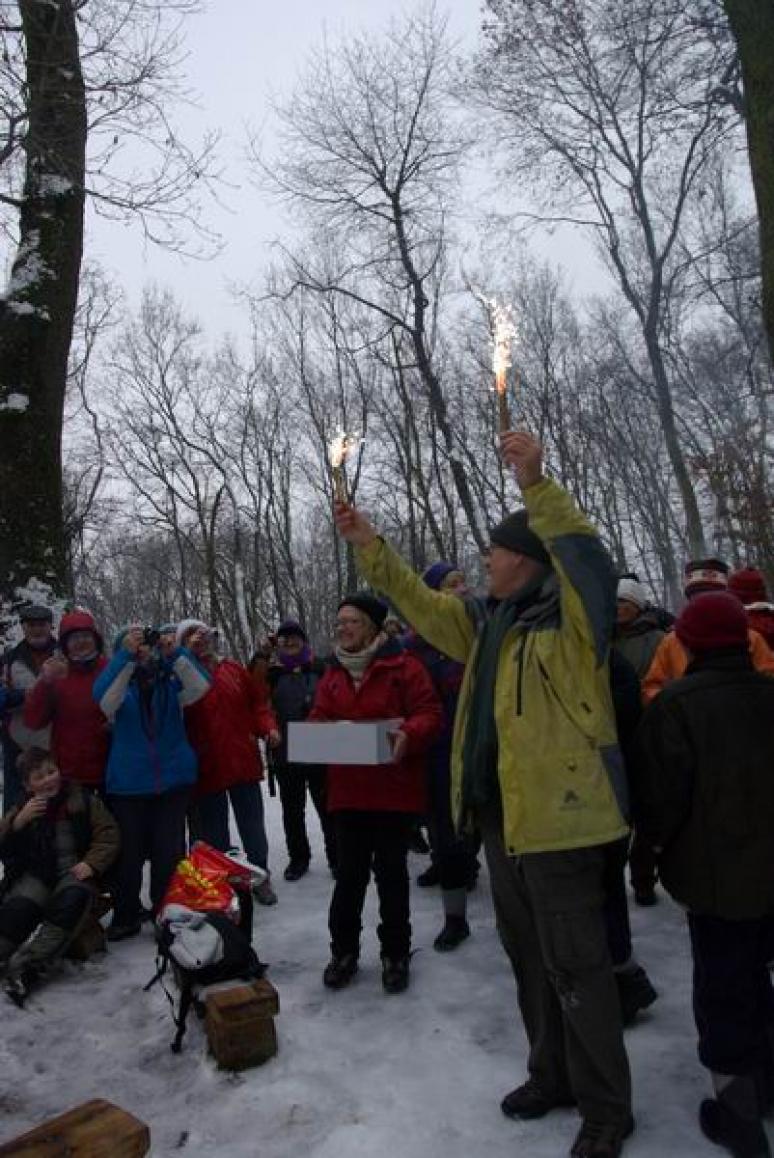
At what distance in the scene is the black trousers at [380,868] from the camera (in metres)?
4.41

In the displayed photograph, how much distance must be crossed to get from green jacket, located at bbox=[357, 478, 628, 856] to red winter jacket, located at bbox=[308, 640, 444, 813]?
1.41m

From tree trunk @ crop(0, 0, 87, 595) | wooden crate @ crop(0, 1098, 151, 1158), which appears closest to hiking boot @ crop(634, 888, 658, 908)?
wooden crate @ crop(0, 1098, 151, 1158)

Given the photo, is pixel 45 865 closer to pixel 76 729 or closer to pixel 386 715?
pixel 76 729

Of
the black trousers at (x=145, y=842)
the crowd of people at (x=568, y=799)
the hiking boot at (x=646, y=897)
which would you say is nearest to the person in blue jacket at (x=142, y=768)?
the black trousers at (x=145, y=842)

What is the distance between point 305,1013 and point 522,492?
2.96 metres

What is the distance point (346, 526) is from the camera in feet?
11.7

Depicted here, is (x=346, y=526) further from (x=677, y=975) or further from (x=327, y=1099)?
(x=677, y=975)

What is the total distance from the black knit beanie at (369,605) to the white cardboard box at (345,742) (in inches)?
24.3

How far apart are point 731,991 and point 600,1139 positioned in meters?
0.66

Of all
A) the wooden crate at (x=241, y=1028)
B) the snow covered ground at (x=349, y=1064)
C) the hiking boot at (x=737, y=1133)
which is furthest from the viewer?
the wooden crate at (x=241, y=1028)

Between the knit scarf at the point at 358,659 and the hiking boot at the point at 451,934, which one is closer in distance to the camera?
the knit scarf at the point at 358,659

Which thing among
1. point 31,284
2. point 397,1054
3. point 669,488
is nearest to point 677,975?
point 397,1054

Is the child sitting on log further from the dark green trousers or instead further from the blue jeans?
the dark green trousers

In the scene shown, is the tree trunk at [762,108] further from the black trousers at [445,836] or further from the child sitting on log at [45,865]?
the child sitting on log at [45,865]
